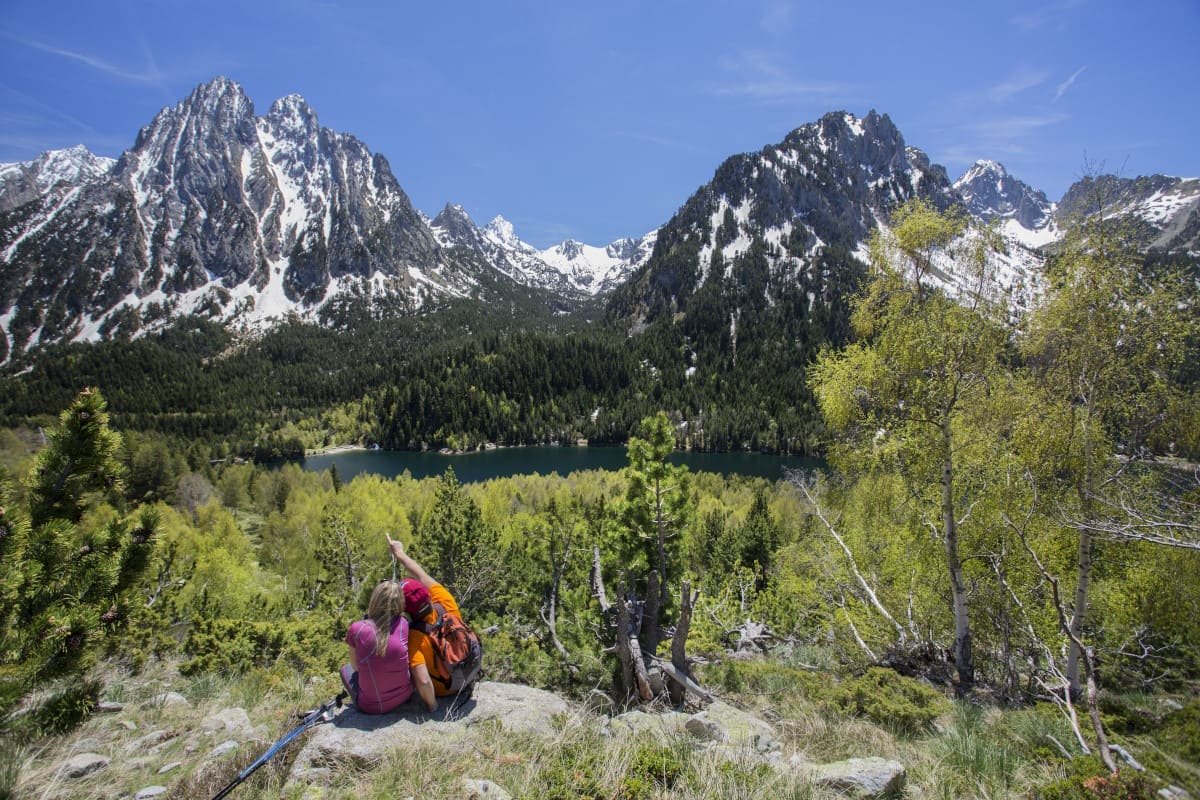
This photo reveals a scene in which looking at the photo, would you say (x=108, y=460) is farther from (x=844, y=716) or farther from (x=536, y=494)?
(x=536, y=494)

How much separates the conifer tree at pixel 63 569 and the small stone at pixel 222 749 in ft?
4.92

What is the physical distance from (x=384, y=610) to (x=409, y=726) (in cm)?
121

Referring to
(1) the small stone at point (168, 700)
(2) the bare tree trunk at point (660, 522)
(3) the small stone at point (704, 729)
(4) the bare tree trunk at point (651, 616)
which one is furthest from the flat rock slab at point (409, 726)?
(2) the bare tree trunk at point (660, 522)

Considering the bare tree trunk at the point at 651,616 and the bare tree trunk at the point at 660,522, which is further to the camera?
the bare tree trunk at the point at 660,522

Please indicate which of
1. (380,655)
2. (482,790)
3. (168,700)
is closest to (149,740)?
(168,700)

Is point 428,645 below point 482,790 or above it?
above

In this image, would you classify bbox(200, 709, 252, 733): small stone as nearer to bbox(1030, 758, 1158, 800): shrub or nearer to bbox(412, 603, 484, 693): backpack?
bbox(412, 603, 484, 693): backpack

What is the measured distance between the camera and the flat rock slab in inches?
174

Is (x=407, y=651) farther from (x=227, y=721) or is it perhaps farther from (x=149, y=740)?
(x=149, y=740)

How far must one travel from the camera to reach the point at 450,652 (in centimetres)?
556

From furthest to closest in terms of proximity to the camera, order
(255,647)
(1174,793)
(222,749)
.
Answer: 1. (255,647)
2. (222,749)
3. (1174,793)

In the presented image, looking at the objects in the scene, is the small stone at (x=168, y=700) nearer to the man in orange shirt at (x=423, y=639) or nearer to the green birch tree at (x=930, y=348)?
the man in orange shirt at (x=423, y=639)

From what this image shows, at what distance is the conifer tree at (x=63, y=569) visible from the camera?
4598 millimetres

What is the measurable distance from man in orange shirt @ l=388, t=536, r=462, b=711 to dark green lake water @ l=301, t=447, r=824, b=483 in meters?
85.5
